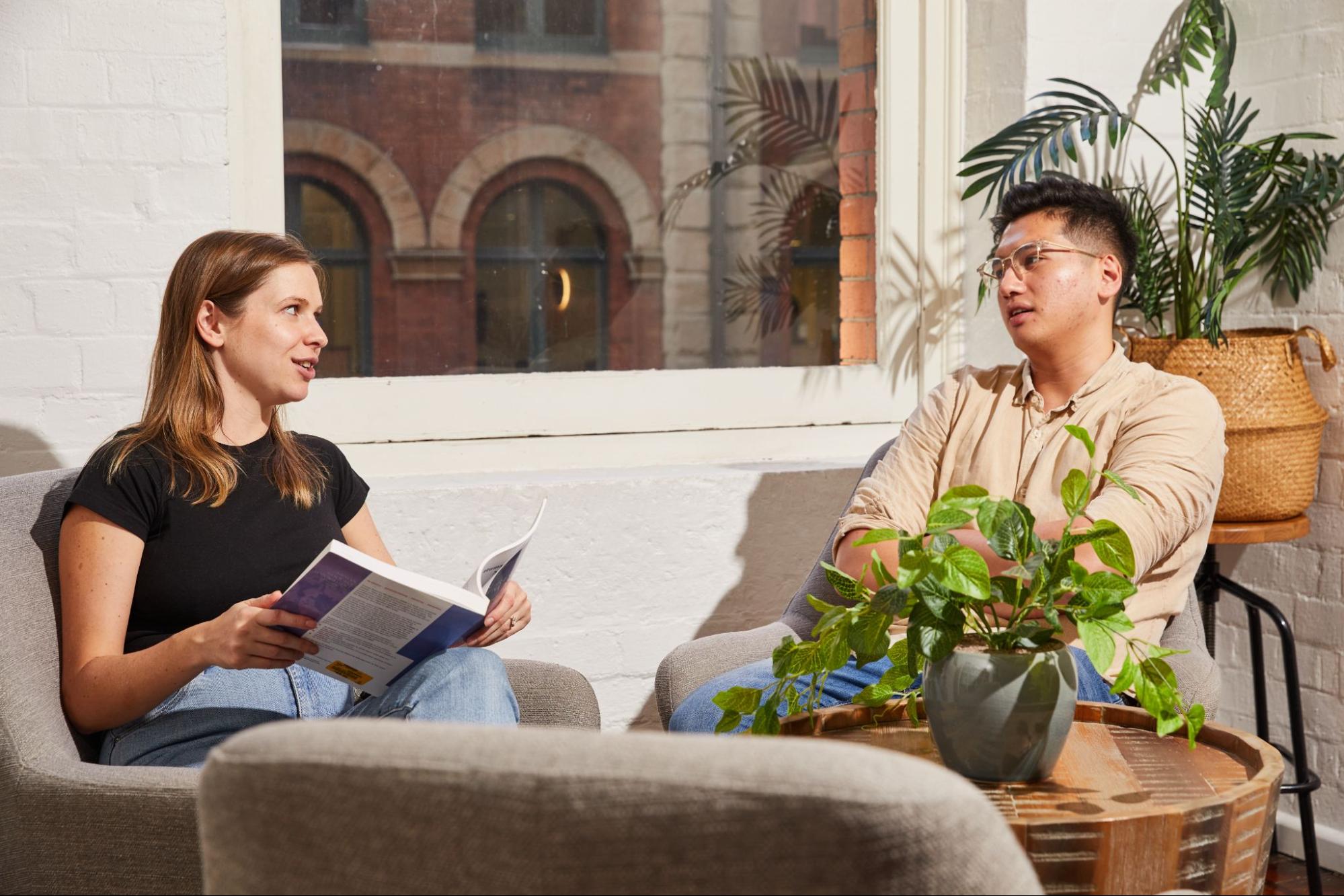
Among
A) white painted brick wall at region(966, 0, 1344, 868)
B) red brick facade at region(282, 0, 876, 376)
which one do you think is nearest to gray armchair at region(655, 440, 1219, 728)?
white painted brick wall at region(966, 0, 1344, 868)

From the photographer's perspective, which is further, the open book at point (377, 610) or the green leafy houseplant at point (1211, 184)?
the green leafy houseplant at point (1211, 184)

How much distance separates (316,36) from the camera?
8.64 feet

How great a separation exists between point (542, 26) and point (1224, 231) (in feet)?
4.69

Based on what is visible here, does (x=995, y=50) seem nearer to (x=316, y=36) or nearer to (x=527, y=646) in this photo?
(x=316, y=36)

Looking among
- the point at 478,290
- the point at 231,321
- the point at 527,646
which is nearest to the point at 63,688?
the point at 231,321

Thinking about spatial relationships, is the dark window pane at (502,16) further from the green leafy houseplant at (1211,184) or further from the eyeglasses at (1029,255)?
the eyeglasses at (1029,255)

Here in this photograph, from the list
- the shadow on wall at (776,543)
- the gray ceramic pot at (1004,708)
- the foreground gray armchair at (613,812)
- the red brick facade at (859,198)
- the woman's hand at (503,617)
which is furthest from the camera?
the red brick facade at (859,198)

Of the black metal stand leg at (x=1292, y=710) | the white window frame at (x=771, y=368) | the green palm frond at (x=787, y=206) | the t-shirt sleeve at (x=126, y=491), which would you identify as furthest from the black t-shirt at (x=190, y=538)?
the black metal stand leg at (x=1292, y=710)

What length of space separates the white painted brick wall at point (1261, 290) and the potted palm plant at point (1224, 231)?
0.14 ft

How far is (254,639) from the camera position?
159cm

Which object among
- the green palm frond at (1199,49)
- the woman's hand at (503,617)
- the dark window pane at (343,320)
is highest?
the green palm frond at (1199,49)

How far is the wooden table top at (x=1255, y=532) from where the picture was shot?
8.52 feet

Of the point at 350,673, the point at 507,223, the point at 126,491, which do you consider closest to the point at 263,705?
the point at 350,673

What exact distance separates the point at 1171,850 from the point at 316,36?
7.08 feet
